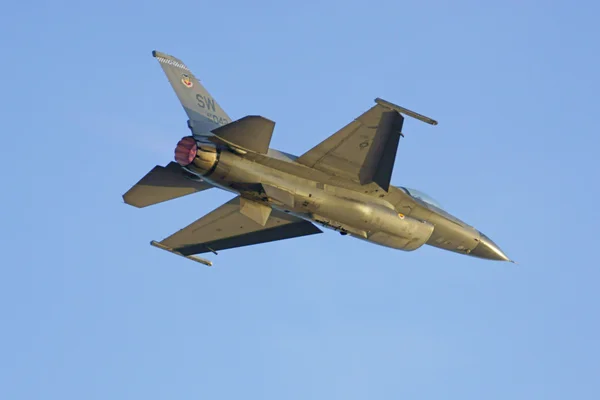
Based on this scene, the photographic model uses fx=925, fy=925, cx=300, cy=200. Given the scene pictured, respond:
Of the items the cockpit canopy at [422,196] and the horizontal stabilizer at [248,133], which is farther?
the cockpit canopy at [422,196]

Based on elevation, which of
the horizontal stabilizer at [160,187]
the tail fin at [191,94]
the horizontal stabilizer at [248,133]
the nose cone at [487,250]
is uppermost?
the tail fin at [191,94]

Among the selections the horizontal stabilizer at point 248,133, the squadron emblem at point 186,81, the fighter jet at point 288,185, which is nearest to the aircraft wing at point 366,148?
the fighter jet at point 288,185

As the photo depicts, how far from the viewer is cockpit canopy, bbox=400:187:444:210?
22.5 meters

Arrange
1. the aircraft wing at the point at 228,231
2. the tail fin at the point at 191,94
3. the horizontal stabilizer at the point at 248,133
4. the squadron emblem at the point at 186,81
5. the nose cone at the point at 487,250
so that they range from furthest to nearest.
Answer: the nose cone at the point at 487,250 < the aircraft wing at the point at 228,231 < the squadron emblem at the point at 186,81 < the tail fin at the point at 191,94 < the horizontal stabilizer at the point at 248,133

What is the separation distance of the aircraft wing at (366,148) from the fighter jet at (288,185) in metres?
0.02

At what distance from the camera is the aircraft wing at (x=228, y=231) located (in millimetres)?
23500

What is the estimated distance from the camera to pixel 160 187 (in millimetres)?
21016

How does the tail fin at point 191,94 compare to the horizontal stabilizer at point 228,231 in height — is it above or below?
above

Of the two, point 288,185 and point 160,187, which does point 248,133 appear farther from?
point 160,187

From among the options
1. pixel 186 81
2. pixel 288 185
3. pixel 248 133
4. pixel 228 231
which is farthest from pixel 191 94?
pixel 228 231

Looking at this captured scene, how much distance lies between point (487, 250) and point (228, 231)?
6760mm

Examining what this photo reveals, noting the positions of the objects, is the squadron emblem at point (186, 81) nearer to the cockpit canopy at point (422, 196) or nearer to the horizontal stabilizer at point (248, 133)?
the horizontal stabilizer at point (248, 133)

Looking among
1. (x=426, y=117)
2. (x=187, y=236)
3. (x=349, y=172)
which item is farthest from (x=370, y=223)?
(x=187, y=236)

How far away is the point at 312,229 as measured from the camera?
76.9ft
